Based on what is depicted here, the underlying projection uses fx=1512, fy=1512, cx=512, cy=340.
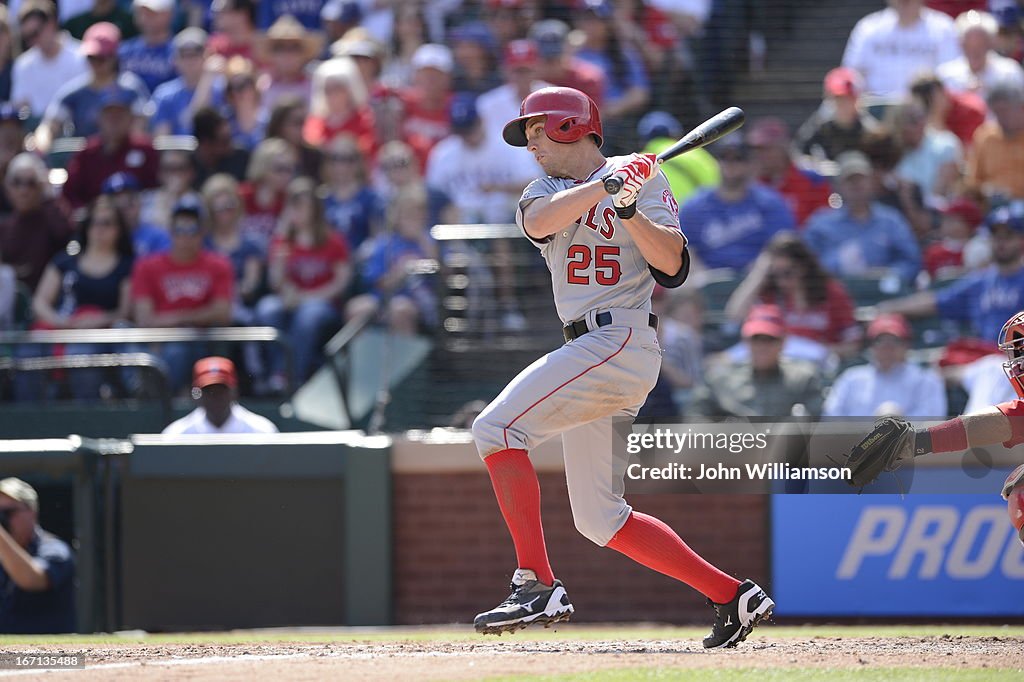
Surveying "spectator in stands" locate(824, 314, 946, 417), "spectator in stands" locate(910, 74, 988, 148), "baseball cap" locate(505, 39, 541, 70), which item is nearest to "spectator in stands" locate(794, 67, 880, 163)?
"spectator in stands" locate(910, 74, 988, 148)

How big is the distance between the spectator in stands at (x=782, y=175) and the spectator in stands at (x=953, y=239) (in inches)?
29.8

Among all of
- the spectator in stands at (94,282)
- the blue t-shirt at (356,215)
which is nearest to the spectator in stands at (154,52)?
the spectator in stands at (94,282)

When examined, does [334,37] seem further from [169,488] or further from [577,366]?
[577,366]

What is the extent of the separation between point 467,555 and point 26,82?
5.91m

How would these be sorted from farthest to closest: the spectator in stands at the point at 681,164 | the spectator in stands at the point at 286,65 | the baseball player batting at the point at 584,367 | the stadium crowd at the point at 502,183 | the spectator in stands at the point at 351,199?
the spectator in stands at the point at 286,65 < the spectator in stands at the point at 351,199 < the spectator in stands at the point at 681,164 < the stadium crowd at the point at 502,183 < the baseball player batting at the point at 584,367

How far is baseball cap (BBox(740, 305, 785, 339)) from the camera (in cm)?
779

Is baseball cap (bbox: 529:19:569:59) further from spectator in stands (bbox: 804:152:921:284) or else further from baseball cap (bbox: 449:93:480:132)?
spectator in stands (bbox: 804:152:921:284)

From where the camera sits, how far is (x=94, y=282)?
9242 millimetres

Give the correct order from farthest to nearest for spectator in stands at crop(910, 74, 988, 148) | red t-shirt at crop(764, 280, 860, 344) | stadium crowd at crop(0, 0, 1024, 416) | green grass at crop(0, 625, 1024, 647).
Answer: spectator in stands at crop(910, 74, 988, 148) → red t-shirt at crop(764, 280, 860, 344) → stadium crowd at crop(0, 0, 1024, 416) → green grass at crop(0, 625, 1024, 647)

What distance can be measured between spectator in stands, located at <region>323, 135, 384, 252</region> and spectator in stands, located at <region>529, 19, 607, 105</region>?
1336mm

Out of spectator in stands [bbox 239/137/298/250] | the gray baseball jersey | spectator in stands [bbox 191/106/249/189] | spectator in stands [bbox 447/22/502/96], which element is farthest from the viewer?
spectator in stands [bbox 447/22/502/96]

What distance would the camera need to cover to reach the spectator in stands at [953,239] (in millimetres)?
8703

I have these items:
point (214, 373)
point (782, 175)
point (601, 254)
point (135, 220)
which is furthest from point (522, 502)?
point (135, 220)

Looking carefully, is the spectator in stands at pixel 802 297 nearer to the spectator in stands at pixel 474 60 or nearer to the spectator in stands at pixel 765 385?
the spectator in stands at pixel 765 385
